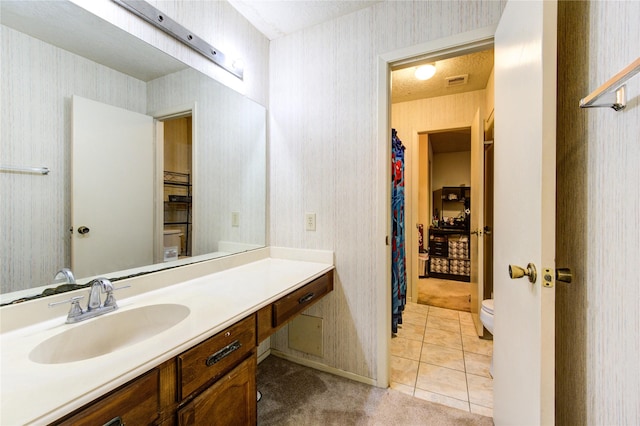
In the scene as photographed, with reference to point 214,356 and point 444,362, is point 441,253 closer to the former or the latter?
point 444,362

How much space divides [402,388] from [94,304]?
5.69 feet

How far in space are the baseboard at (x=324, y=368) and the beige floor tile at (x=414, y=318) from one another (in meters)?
1.11

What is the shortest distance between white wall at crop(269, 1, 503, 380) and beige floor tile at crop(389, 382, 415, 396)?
0.14 meters

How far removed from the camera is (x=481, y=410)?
1.52 m

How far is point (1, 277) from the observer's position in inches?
34.5

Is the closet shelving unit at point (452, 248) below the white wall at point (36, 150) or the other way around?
below

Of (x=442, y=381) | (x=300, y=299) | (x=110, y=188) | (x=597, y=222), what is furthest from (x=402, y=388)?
(x=110, y=188)

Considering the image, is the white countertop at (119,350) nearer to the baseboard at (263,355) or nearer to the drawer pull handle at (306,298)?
the drawer pull handle at (306,298)

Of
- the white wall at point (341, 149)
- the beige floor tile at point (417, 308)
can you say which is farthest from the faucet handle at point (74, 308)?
the beige floor tile at point (417, 308)

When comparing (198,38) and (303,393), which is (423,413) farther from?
(198,38)

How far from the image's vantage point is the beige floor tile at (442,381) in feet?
5.47

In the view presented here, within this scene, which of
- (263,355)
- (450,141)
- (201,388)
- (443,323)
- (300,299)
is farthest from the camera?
(450,141)

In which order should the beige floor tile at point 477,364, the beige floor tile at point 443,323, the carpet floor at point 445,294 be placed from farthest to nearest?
the carpet floor at point 445,294, the beige floor tile at point 443,323, the beige floor tile at point 477,364

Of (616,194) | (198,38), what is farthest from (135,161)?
(616,194)
